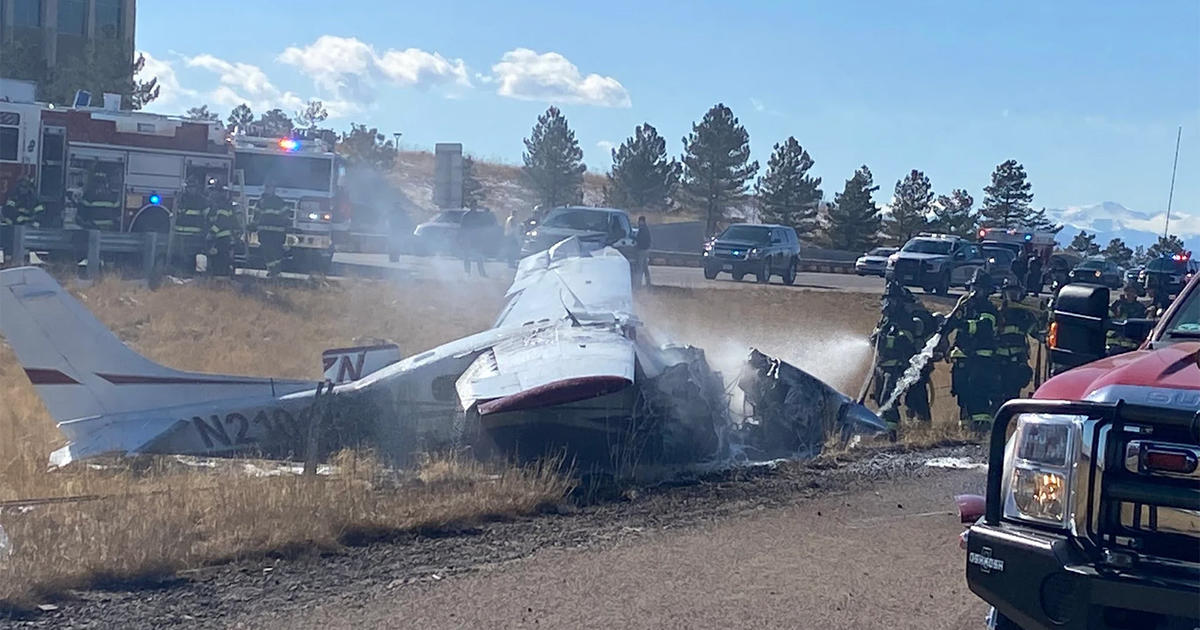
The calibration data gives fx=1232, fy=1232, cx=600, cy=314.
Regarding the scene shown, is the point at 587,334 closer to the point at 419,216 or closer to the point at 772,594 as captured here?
the point at 772,594

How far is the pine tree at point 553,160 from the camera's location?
63.0 metres

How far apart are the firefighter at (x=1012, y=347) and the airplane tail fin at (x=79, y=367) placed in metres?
6.70

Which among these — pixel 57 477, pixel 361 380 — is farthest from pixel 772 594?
pixel 57 477

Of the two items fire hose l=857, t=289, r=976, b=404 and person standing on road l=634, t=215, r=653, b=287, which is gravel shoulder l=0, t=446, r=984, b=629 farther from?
person standing on road l=634, t=215, r=653, b=287

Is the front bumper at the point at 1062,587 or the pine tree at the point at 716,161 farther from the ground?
the pine tree at the point at 716,161

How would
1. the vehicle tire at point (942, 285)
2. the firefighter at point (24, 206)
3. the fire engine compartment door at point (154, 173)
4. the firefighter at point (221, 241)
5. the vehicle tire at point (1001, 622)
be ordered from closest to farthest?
the vehicle tire at point (1001, 622)
the firefighter at point (221, 241)
the firefighter at point (24, 206)
the fire engine compartment door at point (154, 173)
the vehicle tire at point (942, 285)

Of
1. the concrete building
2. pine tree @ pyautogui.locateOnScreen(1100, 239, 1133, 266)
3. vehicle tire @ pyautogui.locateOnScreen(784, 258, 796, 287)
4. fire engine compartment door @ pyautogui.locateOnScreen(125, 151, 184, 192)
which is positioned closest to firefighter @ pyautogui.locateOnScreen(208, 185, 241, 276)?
fire engine compartment door @ pyautogui.locateOnScreen(125, 151, 184, 192)

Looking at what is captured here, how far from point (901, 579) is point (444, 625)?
2.44 meters

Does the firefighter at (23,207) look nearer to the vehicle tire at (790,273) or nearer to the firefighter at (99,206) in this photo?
the firefighter at (99,206)

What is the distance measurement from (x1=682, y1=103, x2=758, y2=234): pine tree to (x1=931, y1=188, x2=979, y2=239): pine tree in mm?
9867

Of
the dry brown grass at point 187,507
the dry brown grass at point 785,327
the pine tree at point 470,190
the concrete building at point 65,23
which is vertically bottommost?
the dry brown grass at point 187,507

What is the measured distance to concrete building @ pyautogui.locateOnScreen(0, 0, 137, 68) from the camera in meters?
55.6

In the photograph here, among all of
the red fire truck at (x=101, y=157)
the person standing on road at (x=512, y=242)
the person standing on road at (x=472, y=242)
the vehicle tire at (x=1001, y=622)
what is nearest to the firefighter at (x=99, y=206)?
the red fire truck at (x=101, y=157)

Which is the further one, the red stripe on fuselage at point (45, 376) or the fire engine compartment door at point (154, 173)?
the fire engine compartment door at point (154, 173)
